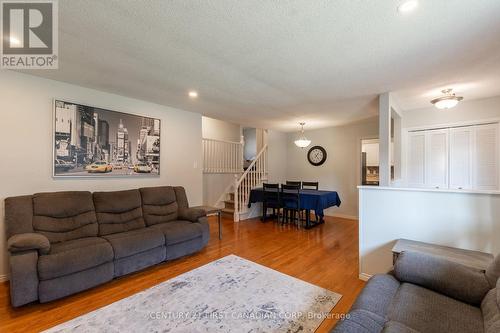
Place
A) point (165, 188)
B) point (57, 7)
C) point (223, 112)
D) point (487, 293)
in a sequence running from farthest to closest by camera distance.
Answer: point (223, 112) → point (165, 188) → point (57, 7) → point (487, 293)

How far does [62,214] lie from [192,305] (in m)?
1.86

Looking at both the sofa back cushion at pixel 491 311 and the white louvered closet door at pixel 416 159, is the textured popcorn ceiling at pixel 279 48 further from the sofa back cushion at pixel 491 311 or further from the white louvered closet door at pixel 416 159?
the sofa back cushion at pixel 491 311

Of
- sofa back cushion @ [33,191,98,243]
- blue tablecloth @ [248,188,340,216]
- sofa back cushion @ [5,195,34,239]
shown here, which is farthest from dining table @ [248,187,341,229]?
sofa back cushion @ [5,195,34,239]

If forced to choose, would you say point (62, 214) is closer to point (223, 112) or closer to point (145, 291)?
point (145, 291)

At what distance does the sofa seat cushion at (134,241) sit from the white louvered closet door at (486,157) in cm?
495

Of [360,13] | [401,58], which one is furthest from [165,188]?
[401,58]

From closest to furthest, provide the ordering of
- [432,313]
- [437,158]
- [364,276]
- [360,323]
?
→ [360,323] → [432,313] → [364,276] → [437,158]

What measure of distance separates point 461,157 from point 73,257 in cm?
561

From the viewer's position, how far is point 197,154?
4.49 m

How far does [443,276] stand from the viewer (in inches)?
59.3

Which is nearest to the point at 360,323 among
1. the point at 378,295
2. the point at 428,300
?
the point at 378,295

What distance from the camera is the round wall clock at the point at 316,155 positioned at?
623 centimetres

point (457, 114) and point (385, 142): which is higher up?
point (457, 114)

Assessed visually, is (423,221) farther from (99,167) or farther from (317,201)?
(99,167)
